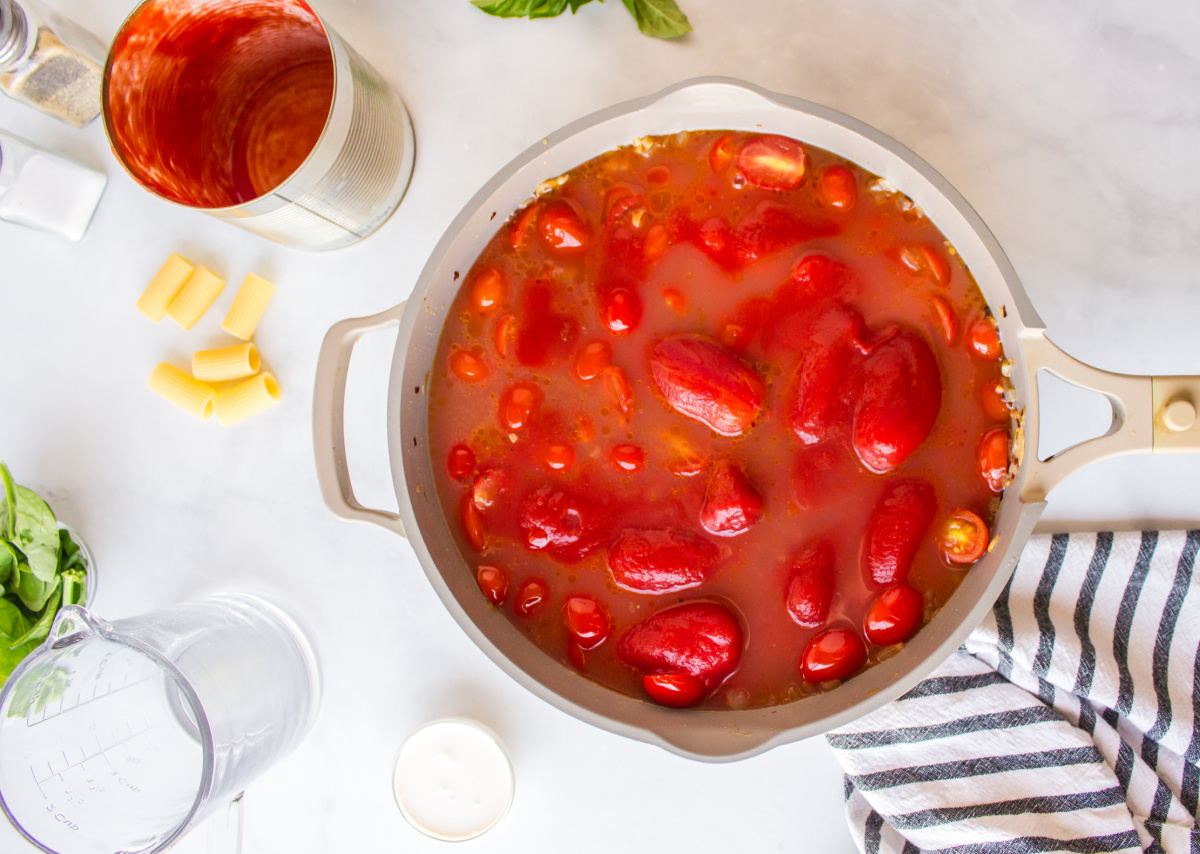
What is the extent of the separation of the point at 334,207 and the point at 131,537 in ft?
2.48

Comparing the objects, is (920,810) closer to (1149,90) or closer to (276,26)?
(1149,90)

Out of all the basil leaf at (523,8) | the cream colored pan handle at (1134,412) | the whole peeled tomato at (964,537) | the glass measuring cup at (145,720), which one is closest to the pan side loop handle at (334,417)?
the glass measuring cup at (145,720)

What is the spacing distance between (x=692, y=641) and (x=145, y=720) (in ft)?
3.05

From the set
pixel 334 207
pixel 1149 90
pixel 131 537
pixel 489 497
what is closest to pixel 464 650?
pixel 489 497

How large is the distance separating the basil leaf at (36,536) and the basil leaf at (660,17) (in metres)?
1.28

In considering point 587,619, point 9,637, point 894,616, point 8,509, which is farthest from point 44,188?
point 894,616

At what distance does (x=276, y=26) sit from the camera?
51.0 inches

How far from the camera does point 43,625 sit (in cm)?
142

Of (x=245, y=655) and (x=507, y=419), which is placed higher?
(x=507, y=419)

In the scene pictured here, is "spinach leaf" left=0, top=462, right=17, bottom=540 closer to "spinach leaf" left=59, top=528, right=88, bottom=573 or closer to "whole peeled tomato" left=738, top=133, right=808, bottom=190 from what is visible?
"spinach leaf" left=59, top=528, right=88, bottom=573

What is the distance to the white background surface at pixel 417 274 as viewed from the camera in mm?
1401

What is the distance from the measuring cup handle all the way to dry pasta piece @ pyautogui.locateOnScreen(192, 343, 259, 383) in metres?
0.73

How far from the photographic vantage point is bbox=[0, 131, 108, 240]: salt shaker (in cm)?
145

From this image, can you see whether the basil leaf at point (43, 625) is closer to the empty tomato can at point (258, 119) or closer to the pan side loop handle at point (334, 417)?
the pan side loop handle at point (334, 417)
